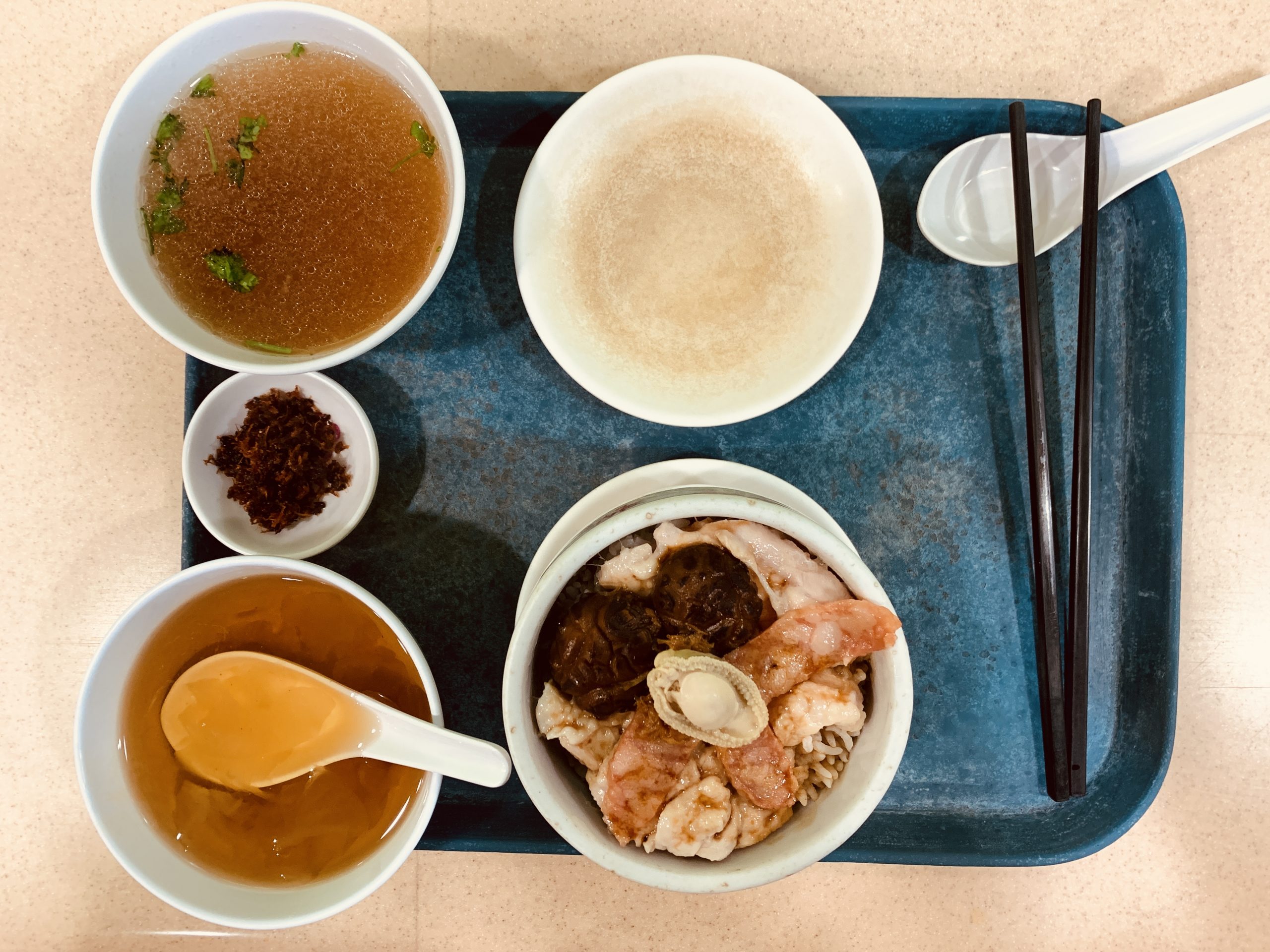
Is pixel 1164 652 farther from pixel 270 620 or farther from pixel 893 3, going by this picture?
pixel 270 620

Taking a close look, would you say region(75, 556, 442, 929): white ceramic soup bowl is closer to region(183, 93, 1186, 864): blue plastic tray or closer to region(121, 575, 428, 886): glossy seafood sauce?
region(121, 575, 428, 886): glossy seafood sauce

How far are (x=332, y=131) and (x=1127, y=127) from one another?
4.36ft

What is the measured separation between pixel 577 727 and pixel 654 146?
94 cm

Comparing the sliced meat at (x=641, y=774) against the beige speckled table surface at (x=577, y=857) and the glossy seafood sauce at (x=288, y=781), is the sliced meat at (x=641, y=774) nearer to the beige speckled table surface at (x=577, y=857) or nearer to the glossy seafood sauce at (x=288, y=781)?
the glossy seafood sauce at (x=288, y=781)

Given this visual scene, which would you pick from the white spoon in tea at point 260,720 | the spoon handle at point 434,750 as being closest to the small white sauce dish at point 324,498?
the white spoon in tea at point 260,720

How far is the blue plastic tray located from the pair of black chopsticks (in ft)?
0.25

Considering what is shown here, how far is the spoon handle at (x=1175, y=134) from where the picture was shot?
1.26m

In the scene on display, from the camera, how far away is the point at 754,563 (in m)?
1.01

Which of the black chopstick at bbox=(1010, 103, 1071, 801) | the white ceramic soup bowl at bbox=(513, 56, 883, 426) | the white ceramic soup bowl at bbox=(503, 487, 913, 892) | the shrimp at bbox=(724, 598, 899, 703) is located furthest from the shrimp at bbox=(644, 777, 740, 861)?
the black chopstick at bbox=(1010, 103, 1071, 801)

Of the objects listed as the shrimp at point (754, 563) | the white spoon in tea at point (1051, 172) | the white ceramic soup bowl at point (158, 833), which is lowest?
the white ceramic soup bowl at point (158, 833)

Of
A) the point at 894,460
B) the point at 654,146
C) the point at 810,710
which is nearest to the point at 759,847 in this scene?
the point at 810,710

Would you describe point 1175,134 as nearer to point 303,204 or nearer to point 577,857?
point 303,204

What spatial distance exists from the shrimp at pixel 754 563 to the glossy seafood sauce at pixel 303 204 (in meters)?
0.53

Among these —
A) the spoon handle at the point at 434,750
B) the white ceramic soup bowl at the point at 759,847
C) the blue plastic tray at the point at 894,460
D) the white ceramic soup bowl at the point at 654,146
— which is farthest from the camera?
the blue plastic tray at the point at 894,460
